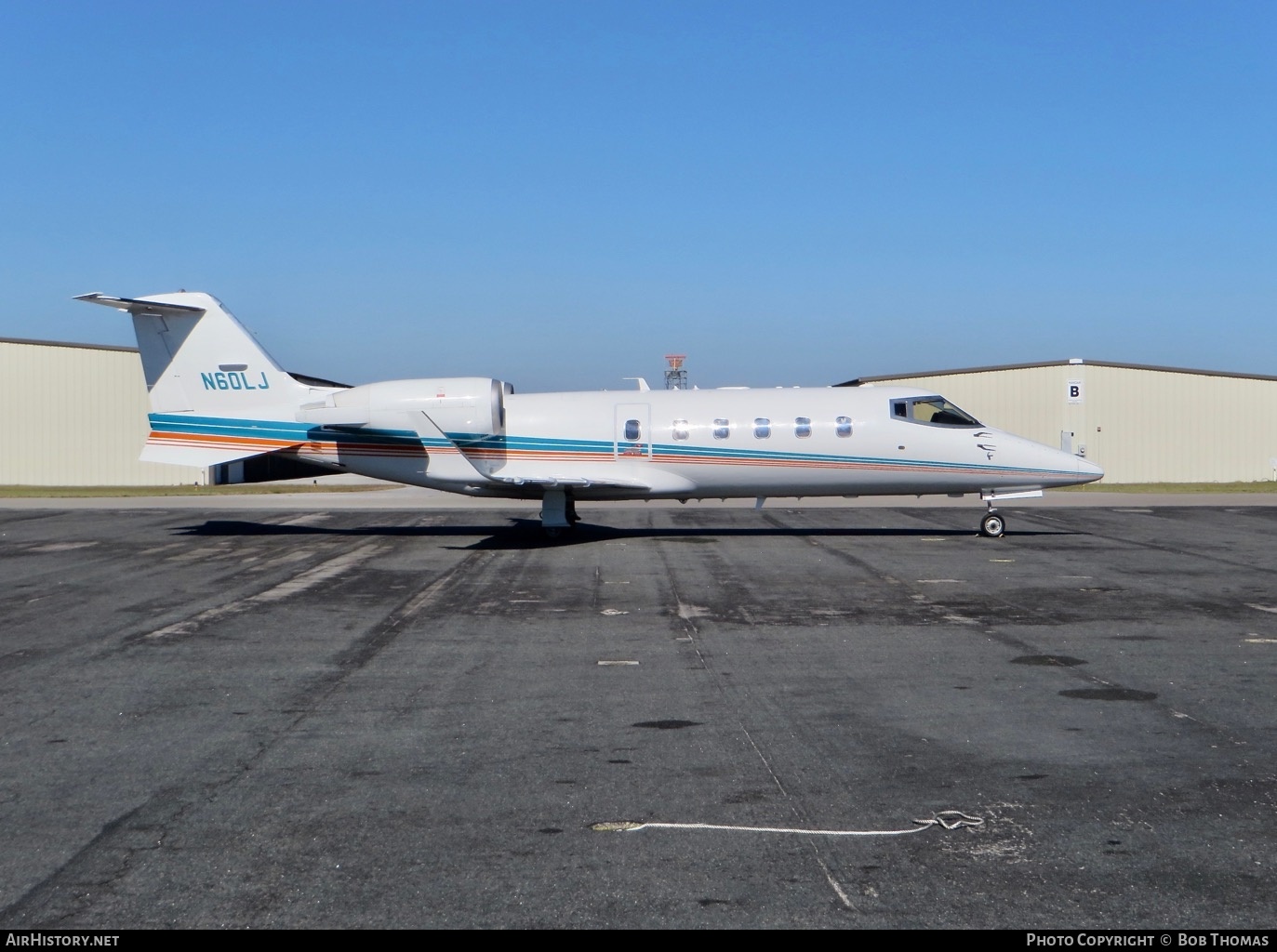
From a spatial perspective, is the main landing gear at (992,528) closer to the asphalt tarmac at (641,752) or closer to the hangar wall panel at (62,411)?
the asphalt tarmac at (641,752)

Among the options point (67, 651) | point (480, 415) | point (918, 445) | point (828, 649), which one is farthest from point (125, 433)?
point (828, 649)

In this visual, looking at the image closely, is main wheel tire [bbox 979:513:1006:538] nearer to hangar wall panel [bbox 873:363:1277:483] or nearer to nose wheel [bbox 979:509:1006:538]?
nose wheel [bbox 979:509:1006:538]

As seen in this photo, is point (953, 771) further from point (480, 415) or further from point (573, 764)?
point (480, 415)

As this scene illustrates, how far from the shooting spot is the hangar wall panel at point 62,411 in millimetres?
46875

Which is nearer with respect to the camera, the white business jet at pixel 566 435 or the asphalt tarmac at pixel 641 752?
the asphalt tarmac at pixel 641 752

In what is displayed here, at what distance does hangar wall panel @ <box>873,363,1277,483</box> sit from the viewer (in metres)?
45.9

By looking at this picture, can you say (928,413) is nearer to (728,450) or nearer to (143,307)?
(728,450)

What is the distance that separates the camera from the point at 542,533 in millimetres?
25344

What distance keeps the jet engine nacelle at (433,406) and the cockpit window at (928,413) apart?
834cm

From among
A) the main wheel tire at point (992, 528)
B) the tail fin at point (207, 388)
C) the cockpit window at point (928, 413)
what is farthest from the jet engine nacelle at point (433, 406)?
the main wheel tire at point (992, 528)

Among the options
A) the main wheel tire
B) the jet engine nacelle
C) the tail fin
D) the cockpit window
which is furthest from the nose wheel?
the tail fin

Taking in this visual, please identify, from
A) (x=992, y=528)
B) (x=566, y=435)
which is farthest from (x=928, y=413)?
(x=566, y=435)

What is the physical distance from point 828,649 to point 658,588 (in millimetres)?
5213

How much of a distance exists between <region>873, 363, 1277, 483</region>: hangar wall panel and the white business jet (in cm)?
2348
